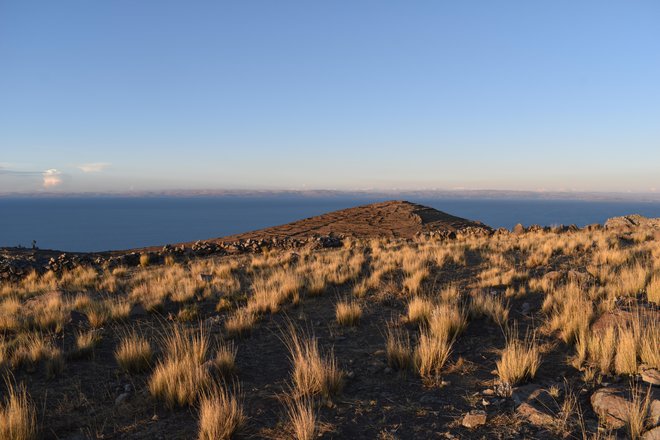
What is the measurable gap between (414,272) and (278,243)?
11.0 m

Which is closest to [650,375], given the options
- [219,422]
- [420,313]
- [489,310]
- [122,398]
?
[489,310]

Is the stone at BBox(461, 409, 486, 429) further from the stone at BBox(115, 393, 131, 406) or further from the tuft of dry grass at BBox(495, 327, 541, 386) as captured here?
the stone at BBox(115, 393, 131, 406)

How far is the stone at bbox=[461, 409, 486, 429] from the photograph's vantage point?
366 centimetres

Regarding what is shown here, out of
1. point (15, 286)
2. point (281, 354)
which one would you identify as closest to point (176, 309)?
point (281, 354)

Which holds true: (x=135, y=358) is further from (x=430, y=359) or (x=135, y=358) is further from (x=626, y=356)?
(x=626, y=356)

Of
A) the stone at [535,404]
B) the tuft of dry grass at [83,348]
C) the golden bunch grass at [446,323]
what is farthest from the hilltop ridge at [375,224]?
the stone at [535,404]

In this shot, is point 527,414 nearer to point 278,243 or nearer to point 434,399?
point 434,399

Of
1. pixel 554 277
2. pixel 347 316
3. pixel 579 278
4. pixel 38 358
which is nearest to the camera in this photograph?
pixel 38 358

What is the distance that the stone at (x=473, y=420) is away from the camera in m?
3.66

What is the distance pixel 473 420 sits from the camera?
3.69m

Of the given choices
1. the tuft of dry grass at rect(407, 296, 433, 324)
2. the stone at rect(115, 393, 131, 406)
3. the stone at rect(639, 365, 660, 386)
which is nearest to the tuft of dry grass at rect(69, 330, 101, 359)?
the stone at rect(115, 393, 131, 406)

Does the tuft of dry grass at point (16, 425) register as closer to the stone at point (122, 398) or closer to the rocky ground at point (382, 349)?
the rocky ground at point (382, 349)

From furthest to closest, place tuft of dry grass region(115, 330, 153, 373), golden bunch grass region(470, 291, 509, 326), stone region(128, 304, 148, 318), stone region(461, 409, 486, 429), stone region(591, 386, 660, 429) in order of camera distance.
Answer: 1. stone region(128, 304, 148, 318)
2. golden bunch grass region(470, 291, 509, 326)
3. tuft of dry grass region(115, 330, 153, 373)
4. stone region(461, 409, 486, 429)
5. stone region(591, 386, 660, 429)

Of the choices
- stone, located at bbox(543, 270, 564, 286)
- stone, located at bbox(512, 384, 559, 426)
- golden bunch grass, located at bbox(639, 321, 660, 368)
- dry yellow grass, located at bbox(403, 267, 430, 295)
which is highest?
golden bunch grass, located at bbox(639, 321, 660, 368)
